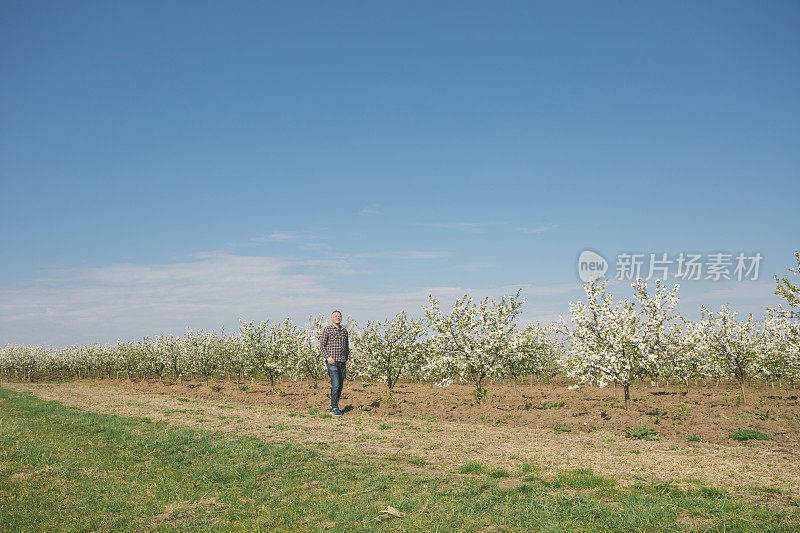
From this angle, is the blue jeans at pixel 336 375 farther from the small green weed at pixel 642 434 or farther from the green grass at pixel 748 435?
the green grass at pixel 748 435

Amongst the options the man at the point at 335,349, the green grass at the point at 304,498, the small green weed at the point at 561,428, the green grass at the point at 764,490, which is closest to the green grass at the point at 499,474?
the green grass at the point at 304,498

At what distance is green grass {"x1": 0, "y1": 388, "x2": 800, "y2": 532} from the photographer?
6.10 meters

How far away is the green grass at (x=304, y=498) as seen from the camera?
20.0 feet

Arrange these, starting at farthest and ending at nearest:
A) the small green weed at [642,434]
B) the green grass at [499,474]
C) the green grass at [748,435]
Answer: the small green weed at [642,434]
the green grass at [748,435]
the green grass at [499,474]

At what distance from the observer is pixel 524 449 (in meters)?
10.8

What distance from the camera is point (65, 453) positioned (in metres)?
10.9

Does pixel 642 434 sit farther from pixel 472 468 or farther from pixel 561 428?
pixel 472 468

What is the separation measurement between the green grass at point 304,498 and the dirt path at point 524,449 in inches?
35.4

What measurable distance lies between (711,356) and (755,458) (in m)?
20.7

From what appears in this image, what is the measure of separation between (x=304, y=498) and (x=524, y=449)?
5592 millimetres

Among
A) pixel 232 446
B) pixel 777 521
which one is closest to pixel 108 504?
pixel 232 446

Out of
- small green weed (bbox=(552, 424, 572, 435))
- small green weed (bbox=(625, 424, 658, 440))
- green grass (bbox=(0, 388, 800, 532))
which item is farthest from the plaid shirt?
small green weed (bbox=(625, 424, 658, 440))

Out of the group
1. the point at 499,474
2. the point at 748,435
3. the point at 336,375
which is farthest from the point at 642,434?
the point at 336,375

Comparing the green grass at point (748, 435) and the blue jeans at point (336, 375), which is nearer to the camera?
the green grass at point (748, 435)
